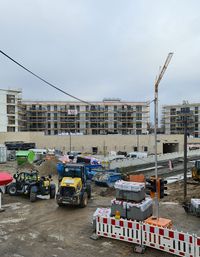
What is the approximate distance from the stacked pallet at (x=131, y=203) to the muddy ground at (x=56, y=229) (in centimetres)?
135

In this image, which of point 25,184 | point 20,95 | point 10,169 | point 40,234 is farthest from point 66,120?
point 40,234

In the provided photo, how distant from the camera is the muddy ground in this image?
11.6m

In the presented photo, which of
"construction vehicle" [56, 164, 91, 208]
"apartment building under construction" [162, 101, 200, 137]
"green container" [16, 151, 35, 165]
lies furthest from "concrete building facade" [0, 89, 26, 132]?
"construction vehicle" [56, 164, 91, 208]

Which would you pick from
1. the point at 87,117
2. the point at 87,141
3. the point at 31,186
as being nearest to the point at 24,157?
the point at 31,186

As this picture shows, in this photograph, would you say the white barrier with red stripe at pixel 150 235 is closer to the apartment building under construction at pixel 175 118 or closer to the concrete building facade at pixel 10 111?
the concrete building facade at pixel 10 111

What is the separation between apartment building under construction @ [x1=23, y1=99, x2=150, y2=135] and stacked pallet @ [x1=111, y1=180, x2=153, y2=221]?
95.6 meters

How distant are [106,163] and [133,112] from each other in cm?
7605

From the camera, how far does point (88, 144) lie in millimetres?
70062

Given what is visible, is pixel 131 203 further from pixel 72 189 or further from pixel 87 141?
pixel 87 141

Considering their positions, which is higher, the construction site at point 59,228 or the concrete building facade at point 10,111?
the concrete building facade at point 10,111

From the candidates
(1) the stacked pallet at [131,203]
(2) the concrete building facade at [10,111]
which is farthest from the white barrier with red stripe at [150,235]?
(2) the concrete building facade at [10,111]

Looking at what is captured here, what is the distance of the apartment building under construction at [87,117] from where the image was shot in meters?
110

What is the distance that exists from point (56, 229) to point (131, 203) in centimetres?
380

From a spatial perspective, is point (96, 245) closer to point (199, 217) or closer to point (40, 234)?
point (40, 234)
